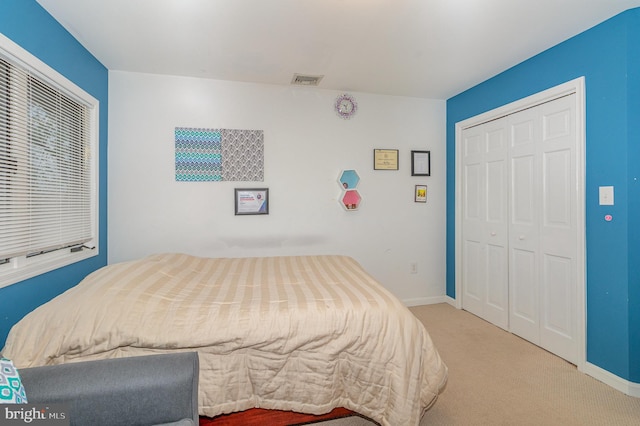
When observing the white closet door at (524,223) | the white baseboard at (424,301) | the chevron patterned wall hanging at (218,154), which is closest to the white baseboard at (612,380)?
the white closet door at (524,223)

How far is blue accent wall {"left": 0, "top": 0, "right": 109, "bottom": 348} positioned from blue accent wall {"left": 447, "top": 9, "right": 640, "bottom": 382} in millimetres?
3679

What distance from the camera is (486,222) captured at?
3215mm

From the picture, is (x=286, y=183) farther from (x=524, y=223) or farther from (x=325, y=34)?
(x=524, y=223)

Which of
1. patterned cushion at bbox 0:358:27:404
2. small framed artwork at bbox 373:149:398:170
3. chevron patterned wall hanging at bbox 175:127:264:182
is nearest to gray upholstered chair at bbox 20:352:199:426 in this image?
patterned cushion at bbox 0:358:27:404

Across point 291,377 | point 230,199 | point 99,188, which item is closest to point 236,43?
point 230,199

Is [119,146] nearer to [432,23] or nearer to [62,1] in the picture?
[62,1]

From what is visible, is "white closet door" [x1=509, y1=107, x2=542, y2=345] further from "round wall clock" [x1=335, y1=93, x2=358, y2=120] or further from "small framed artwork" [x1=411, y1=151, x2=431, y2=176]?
"round wall clock" [x1=335, y1=93, x2=358, y2=120]

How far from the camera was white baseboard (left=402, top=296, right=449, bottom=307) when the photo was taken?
3652 millimetres

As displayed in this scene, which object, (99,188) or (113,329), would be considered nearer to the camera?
(113,329)

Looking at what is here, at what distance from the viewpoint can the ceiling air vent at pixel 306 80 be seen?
9.86ft

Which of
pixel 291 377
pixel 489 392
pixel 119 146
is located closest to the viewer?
pixel 291 377

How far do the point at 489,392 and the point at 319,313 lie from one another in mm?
1395

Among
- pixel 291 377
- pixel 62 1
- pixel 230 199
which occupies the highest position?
pixel 62 1

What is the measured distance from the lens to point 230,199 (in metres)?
3.12
